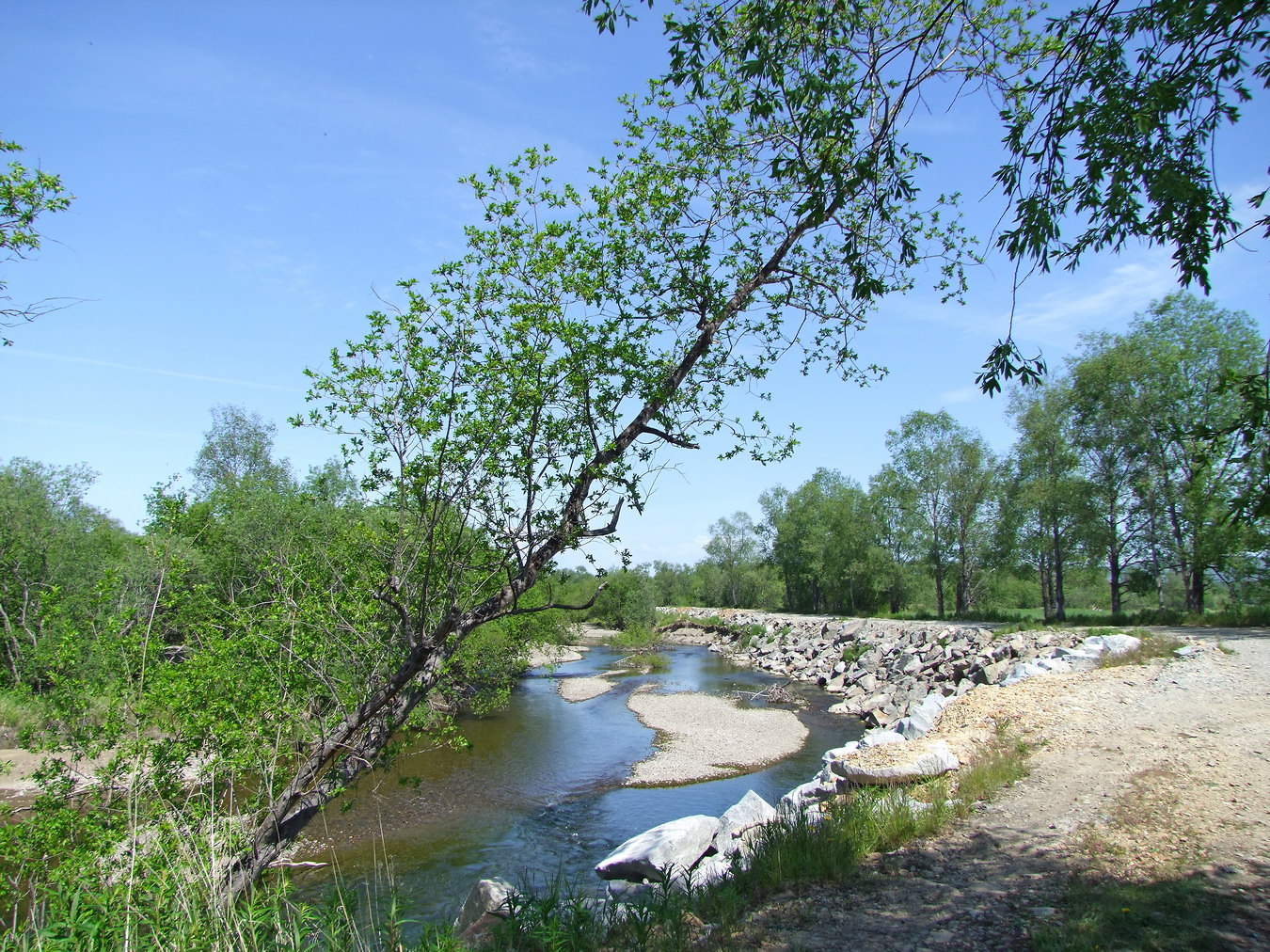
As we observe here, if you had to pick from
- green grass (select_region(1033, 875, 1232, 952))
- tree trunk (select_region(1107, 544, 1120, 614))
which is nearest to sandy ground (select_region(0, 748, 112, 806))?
green grass (select_region(1033, 875, 1232, 952))

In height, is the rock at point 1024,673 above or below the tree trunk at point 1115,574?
below

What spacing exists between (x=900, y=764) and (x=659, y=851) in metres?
3.54

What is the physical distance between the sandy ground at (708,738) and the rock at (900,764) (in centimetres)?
616

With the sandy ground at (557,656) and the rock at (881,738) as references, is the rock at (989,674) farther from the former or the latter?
the sandy ground at (557,656)

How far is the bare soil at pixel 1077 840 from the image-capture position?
493 centimetres

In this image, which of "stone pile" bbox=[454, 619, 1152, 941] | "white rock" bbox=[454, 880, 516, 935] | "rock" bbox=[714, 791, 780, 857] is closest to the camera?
"white rock" bbox=[454, 880, 516, 935]

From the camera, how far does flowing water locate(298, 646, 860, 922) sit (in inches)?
428

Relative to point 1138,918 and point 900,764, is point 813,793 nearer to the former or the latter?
point 900,764

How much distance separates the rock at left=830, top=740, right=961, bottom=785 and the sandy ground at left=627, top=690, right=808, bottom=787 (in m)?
6.16

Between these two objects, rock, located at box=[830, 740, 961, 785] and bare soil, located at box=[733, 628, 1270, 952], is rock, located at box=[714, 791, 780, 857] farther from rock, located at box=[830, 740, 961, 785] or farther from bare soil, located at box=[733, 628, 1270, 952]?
bare soil, located at box=[733, 628, 1270, 952]

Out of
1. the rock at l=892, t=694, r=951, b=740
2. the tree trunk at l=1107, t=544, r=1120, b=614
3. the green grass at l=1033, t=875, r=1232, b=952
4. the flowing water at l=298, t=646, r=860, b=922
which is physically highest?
the tree trunk at l=1107, t=544, r=1120, b=614

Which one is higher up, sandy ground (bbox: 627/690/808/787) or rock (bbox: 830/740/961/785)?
rock (bbox: 830/740/961/785)

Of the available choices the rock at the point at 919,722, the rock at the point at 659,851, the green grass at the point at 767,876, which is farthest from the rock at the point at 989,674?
the rock at the point at 659,851

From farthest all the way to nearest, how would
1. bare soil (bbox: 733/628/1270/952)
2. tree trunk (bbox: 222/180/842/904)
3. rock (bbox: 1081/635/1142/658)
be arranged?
rock (bbox: 1081/635/1142/658) < tree trunk (bbox: 222/180/842/904) < bare soil (bbox: 733/628/1270/952)
